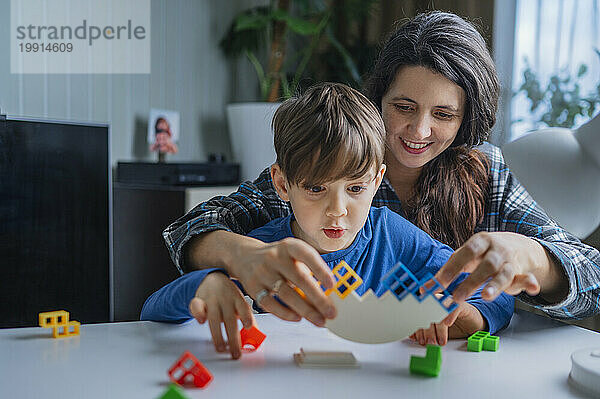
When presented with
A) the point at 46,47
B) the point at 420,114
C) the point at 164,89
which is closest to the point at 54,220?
the point at 46,47

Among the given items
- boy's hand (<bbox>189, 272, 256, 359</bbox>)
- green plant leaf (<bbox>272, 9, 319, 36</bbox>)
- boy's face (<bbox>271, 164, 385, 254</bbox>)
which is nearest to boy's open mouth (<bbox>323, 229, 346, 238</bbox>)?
boy's face (<bbox>271, 164, 385, 254</bbox>)

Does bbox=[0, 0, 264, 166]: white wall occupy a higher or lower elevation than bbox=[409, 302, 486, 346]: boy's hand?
higher

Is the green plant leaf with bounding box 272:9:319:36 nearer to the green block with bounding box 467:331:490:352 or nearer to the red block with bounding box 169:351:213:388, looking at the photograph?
the green block with bounding box 467:331:490:352

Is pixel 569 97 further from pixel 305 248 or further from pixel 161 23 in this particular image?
pixel 305 248

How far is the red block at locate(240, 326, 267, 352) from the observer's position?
742 millimetres

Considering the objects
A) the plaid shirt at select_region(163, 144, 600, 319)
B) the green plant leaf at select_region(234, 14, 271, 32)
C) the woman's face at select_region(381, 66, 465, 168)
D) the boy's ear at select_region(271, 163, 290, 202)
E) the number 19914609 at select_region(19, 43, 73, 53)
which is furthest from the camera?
the green plant leaf at select_region(234, 14, 271, 32)

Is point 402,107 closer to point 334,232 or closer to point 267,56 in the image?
point 334,232

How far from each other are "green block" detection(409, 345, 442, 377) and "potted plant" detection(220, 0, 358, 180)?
210 centimetres

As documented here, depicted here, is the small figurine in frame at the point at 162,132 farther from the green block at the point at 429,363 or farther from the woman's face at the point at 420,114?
the green block at the point at 429,363

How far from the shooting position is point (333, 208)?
2.93 feet

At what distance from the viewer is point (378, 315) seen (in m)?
0.67

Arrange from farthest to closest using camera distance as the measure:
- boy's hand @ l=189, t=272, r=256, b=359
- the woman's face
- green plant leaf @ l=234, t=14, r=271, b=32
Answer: green plant leaf @ l=234, t=14, r=271, b=32, the woman's face, boy's hand @ l=189, t=272, r=256, b=359

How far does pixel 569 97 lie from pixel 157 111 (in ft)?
5.59

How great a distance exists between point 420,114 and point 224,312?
0.60 meters
